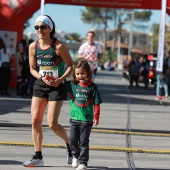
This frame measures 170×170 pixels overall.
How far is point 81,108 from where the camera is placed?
8.55 meters

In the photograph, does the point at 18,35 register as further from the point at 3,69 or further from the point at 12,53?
the point at 3,69

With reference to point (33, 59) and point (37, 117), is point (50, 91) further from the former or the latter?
point (33, 59)

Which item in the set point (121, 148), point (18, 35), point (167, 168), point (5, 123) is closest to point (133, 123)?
point (5, 123)

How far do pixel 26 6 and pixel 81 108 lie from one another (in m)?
15.7

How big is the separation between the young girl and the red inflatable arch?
15.1 metres

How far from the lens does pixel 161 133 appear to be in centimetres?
1325

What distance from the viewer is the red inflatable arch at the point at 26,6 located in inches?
933

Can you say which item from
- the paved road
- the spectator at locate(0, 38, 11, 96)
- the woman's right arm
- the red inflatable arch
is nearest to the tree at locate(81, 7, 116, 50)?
the red inflatable arch

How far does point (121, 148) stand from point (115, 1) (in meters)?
14.1

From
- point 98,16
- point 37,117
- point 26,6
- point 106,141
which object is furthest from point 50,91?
point 98,16

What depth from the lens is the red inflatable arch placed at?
77.8ft

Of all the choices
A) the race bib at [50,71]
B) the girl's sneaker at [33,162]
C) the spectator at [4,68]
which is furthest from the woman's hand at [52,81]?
the spectator at [4,68]

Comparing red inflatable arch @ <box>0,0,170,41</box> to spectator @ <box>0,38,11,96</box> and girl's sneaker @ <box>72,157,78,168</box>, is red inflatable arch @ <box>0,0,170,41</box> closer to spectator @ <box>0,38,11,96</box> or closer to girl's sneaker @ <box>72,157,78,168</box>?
spectator @ <box>0,38,11,96</box>

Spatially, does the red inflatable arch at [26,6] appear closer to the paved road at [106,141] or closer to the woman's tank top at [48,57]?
the paved road at [106,141]
